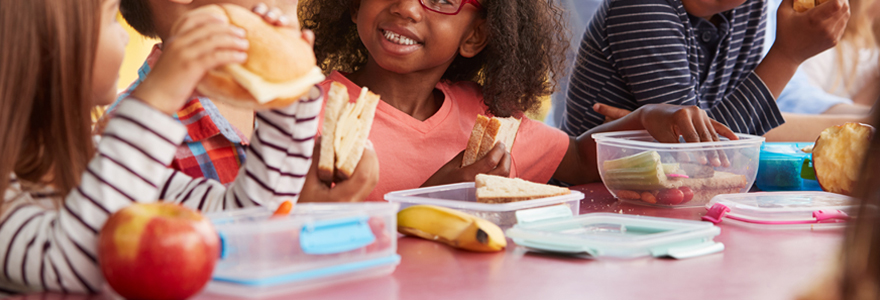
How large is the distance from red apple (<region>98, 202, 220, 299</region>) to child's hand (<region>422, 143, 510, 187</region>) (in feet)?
2.97

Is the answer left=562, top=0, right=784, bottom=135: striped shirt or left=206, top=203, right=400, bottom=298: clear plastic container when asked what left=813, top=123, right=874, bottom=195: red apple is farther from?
left=206, top=203, right=400, bottom=298: clear plastic container

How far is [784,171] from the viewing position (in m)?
1.81

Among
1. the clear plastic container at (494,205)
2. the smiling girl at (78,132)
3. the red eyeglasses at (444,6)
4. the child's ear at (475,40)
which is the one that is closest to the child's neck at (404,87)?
the child's ear at (475,40)

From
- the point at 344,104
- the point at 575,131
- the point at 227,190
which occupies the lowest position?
the point at 575,131

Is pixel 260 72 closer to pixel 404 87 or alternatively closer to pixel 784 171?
pixel 404 87

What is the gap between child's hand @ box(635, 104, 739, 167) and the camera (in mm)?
1542

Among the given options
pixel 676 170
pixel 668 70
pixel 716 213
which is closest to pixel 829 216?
pixel 716 213

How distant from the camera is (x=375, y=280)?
0.86 metres

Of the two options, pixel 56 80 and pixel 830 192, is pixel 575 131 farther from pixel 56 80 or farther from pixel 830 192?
pixel 56 80

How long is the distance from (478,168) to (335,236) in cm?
77

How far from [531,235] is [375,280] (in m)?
0.28

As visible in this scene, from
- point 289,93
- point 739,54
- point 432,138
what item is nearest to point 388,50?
point 432,138

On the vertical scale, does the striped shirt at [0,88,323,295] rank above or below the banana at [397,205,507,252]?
above

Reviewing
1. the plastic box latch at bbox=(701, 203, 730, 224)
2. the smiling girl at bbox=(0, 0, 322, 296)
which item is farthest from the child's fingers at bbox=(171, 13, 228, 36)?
the plastic box latch at bbox=(701, 203, 730, 224)
